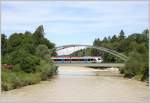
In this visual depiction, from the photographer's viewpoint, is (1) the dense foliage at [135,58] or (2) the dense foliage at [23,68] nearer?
(2) the dense foliage at [23,68]

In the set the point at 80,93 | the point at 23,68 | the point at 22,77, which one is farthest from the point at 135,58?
the point at 80,93

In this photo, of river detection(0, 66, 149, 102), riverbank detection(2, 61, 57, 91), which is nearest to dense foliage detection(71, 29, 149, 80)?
river detection(0, 66, 149, 102)

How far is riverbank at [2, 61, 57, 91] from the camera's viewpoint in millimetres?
31725

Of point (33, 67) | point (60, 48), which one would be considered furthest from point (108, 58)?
point (33, 67)

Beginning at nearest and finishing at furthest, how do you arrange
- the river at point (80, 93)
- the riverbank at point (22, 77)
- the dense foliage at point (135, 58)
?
the river at point (80, 93), the riverbank at point (22, 77), the dense foliage at point (135, 58)

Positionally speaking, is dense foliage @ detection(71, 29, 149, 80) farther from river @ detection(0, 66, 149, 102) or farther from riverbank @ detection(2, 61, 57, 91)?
riverbank @ detection(2, 61, 57, 91)

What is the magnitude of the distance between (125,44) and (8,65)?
37.4 meters

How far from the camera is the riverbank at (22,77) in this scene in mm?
31725

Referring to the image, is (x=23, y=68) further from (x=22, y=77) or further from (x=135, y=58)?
(x=135, y=58)

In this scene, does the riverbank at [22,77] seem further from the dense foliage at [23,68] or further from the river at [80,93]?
the river at [80,93]

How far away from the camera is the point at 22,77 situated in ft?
120

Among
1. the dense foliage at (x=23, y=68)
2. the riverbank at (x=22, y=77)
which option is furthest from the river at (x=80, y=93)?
the dense foliage at (x=23, y=68)

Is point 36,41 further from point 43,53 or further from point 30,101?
point 30,101

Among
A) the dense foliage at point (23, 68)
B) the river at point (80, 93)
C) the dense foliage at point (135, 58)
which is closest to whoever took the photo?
the river at point (80, 93)
